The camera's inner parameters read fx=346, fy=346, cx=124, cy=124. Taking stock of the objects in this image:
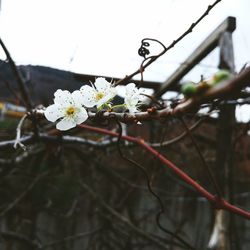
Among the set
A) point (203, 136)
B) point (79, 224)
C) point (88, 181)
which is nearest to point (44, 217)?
point (79, 224)

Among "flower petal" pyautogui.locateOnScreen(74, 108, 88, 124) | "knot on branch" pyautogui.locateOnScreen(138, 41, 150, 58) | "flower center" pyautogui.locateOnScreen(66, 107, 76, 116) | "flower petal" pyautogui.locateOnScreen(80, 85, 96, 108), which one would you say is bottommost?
"flower petal" pyautogui.locateOnScreen(74, 108, 88, 124)

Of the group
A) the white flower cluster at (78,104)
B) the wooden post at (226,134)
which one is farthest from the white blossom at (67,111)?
the wooden post at (226,134)

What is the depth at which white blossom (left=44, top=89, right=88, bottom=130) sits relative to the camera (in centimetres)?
72

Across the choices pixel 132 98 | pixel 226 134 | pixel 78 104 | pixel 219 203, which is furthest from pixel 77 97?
pixel 226 134

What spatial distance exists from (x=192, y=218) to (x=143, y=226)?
587 mm

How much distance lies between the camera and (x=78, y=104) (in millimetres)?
720

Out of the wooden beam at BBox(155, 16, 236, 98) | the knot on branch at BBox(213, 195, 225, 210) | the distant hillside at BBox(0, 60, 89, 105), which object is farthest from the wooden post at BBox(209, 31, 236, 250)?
the knot on branch at BBox(213, 195, 225, 210)

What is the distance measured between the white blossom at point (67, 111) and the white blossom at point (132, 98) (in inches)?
4.3

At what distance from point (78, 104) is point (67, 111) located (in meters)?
0.04

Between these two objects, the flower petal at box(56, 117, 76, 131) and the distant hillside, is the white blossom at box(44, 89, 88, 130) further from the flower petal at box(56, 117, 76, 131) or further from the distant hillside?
the distant hillside

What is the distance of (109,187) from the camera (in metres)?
4.17

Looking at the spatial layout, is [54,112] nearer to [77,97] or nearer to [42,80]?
[77,97]

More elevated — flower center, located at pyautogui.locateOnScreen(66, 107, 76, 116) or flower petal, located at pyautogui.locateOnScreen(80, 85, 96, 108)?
flower petal, located at pyautogui.locateOnScreen(80, 85, 96, 108)

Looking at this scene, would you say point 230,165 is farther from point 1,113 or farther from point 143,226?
point 1,113
